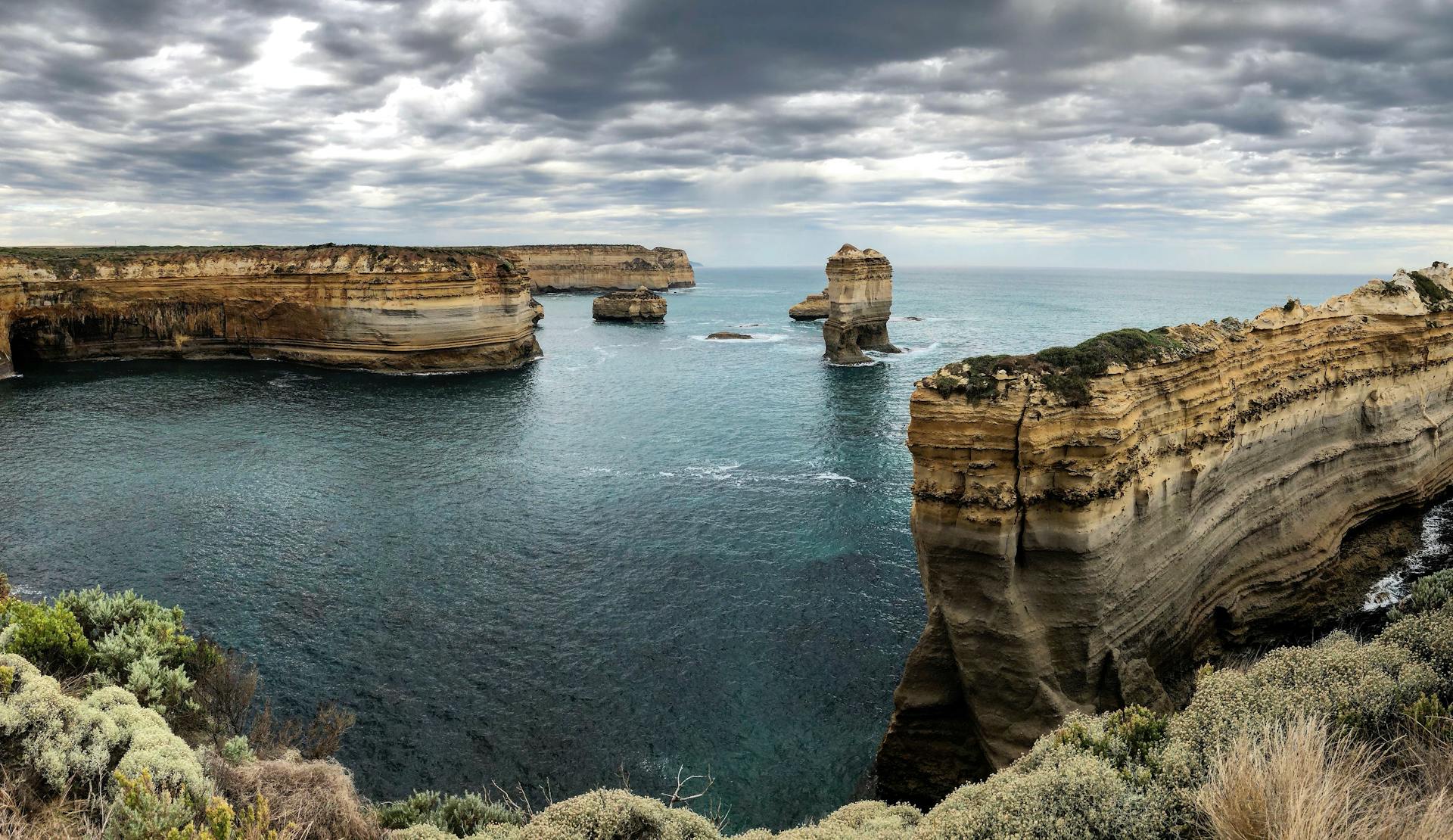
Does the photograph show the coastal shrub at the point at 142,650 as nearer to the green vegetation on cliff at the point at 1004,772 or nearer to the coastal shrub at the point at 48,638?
the green vegetation on cliff at the point at 1004,772

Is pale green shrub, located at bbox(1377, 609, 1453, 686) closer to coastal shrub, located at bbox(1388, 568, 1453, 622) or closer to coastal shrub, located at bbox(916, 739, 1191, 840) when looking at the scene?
coastal shrub, located at bbox(1388, 568, 1453, 622)

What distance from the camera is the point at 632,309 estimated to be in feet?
371

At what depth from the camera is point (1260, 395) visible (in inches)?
832

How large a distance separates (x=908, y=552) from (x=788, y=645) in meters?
7.72

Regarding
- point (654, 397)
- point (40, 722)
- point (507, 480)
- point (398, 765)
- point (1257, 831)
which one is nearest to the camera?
point (1257, 831)

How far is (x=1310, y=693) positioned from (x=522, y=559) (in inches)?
898

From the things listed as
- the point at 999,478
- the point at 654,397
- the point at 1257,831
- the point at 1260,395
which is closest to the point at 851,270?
the point at 654,397

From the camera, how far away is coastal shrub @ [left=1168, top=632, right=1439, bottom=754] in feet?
30.5

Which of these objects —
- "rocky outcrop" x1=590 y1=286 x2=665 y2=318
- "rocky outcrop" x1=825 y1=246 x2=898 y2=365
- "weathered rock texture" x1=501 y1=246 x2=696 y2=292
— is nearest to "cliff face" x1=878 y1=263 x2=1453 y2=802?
"rocky outcrop" x1=825 y1=246 x2=898 y2=365

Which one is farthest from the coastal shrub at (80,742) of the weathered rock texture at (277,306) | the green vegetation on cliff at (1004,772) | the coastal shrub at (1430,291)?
the weathered rock texture at (277,306)

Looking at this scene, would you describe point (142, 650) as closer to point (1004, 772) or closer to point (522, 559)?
point (522, 559)

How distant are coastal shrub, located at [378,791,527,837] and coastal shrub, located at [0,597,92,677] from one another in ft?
19.1

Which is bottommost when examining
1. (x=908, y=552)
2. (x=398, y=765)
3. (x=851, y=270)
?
(x=398, y=765)

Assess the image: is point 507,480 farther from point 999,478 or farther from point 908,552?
point 999,478
